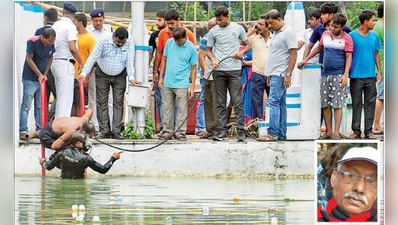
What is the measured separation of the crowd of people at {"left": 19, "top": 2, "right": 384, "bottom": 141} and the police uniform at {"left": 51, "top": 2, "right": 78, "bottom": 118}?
0.4 inches

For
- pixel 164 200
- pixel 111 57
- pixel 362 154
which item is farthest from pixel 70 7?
pixel 362 154

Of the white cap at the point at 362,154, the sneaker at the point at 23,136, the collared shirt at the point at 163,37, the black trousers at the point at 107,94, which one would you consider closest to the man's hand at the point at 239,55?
the collared shirt at the point at 163,37

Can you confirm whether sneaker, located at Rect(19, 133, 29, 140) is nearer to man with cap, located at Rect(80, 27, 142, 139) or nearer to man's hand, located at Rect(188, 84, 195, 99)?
man with cap, located at Rect(80, 27, 142, 139)

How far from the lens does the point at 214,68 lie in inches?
515

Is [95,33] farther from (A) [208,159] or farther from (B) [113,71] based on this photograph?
(A) [208,159]

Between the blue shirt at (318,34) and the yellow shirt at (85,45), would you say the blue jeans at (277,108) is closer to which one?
the blue shirt at (318,34)

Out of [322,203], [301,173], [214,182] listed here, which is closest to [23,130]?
[214,182]

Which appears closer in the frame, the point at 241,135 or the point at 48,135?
the point at 48,135

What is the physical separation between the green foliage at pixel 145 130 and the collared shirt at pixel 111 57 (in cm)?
57

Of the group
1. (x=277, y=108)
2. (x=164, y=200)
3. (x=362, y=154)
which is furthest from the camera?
(x=277, y=108)

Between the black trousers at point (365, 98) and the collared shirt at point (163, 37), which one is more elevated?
the collared shirt at point (163, 37)

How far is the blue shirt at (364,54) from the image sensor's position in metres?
12.2

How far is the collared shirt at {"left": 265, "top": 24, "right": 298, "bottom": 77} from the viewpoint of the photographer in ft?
41.3

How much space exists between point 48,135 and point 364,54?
3.20 metres
